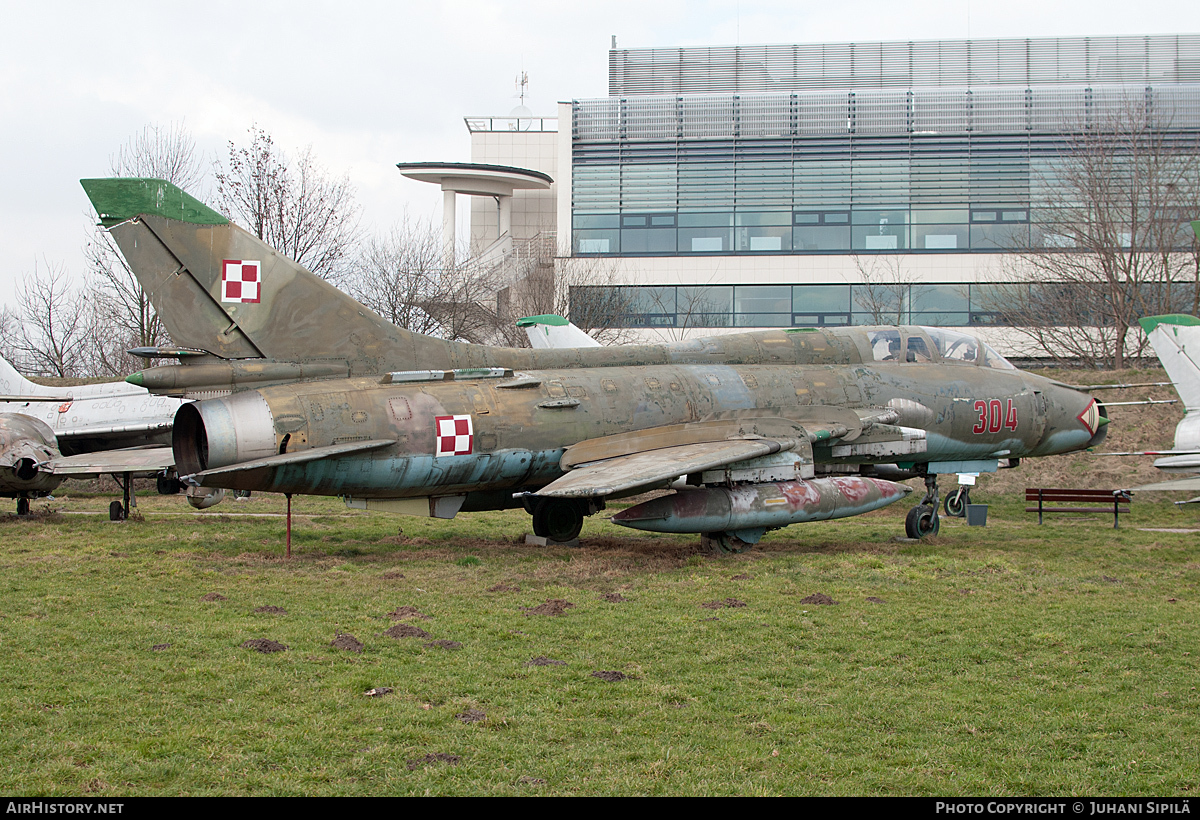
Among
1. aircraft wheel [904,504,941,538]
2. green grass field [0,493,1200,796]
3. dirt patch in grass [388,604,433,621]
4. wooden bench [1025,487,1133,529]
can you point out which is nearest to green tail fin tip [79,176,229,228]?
green grass field [0,493,1200,796]

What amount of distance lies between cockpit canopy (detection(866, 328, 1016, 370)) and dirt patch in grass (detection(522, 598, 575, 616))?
894 cm

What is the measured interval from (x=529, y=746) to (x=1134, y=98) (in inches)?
1814

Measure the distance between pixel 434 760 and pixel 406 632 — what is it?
3.38m

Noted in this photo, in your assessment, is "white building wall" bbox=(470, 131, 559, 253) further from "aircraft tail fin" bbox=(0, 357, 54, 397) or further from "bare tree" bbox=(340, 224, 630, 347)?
"aircraft tail fin" bbox=(0, 357, 54, 397)


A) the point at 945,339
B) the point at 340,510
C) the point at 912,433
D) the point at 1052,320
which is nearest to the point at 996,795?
the point at 912,433

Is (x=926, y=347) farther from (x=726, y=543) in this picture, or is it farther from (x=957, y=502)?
(x=726, y=543)

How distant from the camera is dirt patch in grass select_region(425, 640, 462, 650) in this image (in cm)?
832

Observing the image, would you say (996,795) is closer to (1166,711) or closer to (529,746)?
(1166,711)

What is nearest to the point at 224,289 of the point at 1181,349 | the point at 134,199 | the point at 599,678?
the point at 134,199

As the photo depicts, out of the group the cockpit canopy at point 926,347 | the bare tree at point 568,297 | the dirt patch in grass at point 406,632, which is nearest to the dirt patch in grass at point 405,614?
the dirt patch in grass at point 406,632

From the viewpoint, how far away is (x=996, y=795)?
5.08 meters

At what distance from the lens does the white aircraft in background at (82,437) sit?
17.9 meters

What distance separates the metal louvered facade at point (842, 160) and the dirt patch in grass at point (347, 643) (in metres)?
35.4

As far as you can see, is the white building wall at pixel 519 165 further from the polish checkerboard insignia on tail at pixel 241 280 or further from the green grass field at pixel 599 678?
the green grass field at pixel 599 678
